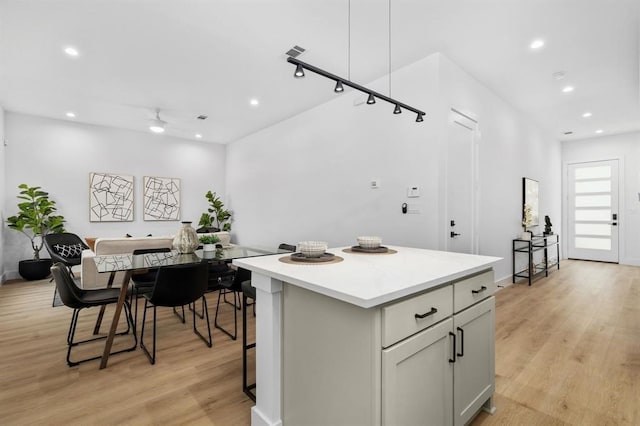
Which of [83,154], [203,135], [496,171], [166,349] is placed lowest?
[166,349]

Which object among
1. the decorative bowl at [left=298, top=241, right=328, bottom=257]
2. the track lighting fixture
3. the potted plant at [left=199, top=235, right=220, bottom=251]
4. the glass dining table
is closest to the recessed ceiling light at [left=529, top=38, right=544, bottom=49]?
the decorative bowl at [left=298, top=241, right=328, bottom=257]

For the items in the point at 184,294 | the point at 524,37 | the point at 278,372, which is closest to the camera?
the point at 278,372

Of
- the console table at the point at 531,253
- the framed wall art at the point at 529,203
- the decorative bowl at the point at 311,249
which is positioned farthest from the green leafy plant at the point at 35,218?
the framed wall art at the point at 529,203

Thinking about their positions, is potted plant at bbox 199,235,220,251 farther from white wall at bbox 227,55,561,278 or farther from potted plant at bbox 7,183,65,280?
potted plant at bbox 7,183,65,280

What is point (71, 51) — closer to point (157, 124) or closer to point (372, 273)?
point (157, 124)

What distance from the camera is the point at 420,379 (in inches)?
48.1

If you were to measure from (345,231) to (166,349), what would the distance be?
262cm

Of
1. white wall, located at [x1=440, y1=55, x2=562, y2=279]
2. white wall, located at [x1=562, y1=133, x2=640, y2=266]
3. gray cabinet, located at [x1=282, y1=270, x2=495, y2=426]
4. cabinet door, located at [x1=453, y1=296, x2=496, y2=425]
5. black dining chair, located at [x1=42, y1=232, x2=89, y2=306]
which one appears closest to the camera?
gray cabinet, located at [x1=282, y1=270, x2=495, y2=426]

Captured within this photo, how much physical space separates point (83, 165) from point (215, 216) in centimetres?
274

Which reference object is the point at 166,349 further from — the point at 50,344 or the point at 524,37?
the point at 524,37

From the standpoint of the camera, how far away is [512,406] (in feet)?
5.90

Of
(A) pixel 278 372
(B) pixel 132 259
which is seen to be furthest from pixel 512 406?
(B) pixel 132 259

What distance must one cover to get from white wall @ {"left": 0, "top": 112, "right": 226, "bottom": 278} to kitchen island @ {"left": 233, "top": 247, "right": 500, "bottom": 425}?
593cm

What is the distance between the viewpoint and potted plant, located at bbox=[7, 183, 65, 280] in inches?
195
